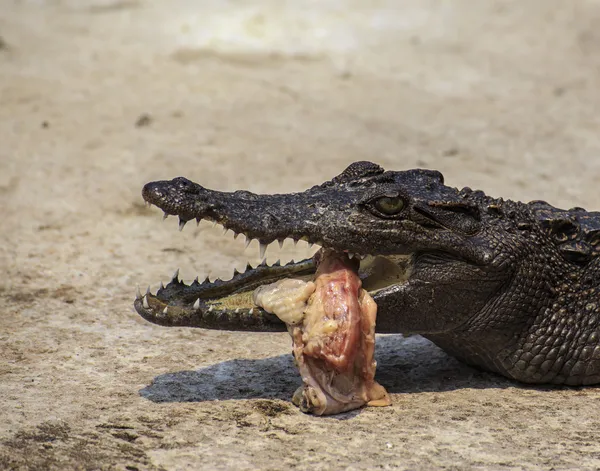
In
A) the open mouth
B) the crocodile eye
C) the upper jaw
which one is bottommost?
the open mouth

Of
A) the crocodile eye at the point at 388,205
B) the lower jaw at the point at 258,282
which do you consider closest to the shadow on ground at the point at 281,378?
the lower jaw at the point at 258,282

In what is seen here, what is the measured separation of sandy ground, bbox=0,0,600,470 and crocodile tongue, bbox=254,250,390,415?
0.11m

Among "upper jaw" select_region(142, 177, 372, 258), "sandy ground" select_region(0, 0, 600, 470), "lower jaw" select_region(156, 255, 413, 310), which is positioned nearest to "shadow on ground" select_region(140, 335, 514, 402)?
"sandy ground" select_region(0, 0, 600, 470)

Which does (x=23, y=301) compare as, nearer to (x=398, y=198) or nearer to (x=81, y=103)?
(x=398, y=198)

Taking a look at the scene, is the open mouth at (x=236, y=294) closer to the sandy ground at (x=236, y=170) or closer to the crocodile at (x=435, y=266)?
the crocodile at (x=435, y=266)

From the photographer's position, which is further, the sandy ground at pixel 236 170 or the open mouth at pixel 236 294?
the open mouth at pixel 236 294

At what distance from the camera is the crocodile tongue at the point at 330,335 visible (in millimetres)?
4902

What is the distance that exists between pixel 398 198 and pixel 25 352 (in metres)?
2.31

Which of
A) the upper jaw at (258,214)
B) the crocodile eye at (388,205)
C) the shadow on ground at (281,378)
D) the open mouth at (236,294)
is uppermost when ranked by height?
the crocodile eye at (388,205)

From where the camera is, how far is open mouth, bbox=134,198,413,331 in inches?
195

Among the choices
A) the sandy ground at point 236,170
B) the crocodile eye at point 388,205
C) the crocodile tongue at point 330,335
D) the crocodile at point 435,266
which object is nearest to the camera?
the sandy ground at point 236,170

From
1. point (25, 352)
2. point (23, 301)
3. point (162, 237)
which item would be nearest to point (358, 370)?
point (25, 352)

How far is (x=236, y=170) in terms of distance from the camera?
8914 mm

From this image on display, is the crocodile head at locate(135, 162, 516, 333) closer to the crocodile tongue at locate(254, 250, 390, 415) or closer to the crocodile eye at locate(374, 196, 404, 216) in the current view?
the crocodile eye at locate(374, 196, 404, 216)
